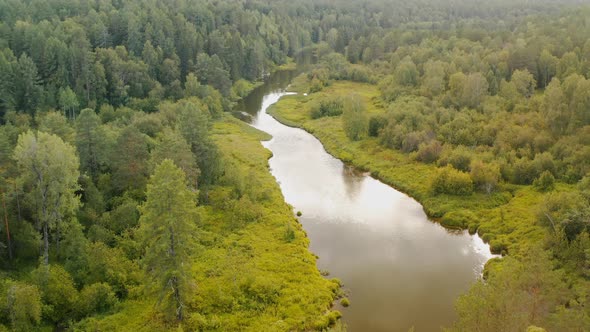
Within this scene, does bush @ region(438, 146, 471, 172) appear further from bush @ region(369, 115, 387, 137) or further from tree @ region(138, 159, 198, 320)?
tree @ region(138, 159, 198, 320)

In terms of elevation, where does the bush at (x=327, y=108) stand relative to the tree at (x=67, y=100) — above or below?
below

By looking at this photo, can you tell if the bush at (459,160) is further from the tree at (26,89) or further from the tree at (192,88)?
the tree at (26,89)

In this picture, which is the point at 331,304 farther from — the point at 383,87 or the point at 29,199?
the point at 383,87

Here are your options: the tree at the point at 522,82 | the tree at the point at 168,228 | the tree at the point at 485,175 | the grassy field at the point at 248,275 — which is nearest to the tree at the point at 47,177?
the grassy field at the point at 248,275

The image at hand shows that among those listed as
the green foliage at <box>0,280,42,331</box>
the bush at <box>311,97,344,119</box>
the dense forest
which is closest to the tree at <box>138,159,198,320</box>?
the dense forest

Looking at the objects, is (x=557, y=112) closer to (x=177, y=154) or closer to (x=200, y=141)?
(x=200, y=141)

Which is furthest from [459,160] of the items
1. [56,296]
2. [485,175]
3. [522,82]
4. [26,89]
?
[26,89]

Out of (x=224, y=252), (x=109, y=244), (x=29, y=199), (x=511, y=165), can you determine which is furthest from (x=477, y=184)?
(x=29, y=199)
